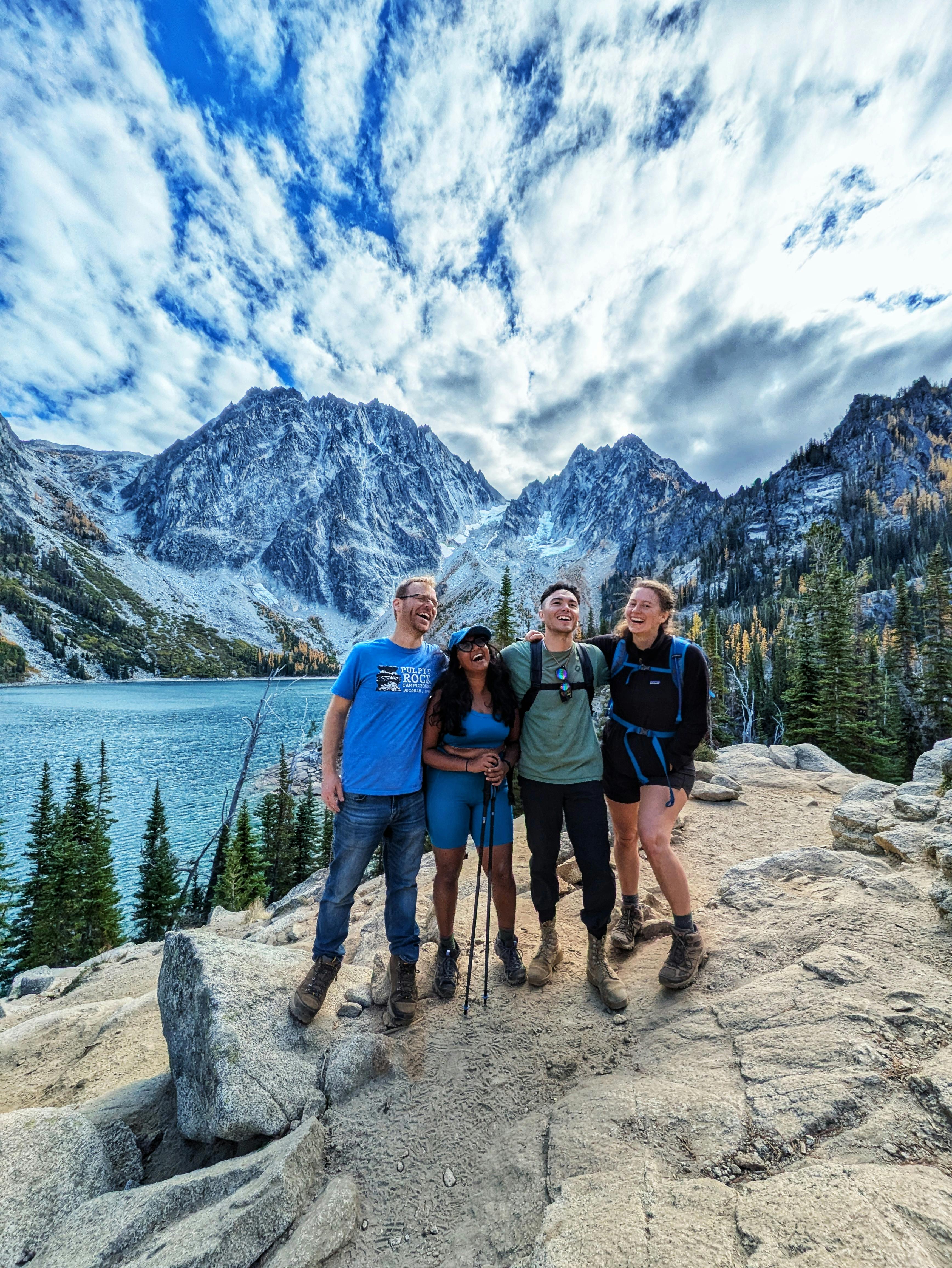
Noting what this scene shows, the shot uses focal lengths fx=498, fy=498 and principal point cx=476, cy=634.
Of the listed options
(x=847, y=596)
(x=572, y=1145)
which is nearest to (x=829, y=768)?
(x=572, y=1145)

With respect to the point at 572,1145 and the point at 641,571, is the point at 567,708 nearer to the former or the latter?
the point at 572,1145

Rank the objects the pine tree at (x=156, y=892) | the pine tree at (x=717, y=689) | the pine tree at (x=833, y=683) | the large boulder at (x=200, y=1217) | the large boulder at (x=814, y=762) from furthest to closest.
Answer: the pine tree at (x=717, y=689) < the pine tree at (x=833, y=683) < the pine tree at (x=156, y=892) < the large boulder at (x=814, y=762) < the large boulder at (x=200, y=1217)

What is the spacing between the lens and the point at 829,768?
1398 cm

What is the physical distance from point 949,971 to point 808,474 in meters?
191

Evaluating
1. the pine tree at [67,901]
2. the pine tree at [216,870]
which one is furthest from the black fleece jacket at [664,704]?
the pine tree at [67,901]

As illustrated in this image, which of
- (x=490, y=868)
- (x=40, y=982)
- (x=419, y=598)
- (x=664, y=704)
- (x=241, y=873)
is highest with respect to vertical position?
(x=419, y=598)

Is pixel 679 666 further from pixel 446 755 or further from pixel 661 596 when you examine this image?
pixel 446 755

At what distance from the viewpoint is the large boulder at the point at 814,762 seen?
45.9ft

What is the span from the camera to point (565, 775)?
156 inches

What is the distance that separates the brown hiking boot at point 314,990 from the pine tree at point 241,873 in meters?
19.4

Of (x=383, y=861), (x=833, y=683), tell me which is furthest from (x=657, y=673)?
(x=833, y=683)

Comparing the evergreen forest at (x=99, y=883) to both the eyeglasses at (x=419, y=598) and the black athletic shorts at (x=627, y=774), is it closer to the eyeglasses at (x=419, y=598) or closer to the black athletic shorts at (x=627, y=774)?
the eyeglasses at (x=419, y=598)

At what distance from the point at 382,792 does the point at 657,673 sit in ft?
7.73

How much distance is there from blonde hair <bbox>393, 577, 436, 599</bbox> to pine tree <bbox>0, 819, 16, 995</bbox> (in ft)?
86.9
